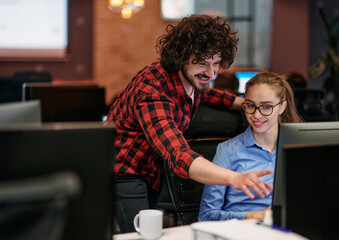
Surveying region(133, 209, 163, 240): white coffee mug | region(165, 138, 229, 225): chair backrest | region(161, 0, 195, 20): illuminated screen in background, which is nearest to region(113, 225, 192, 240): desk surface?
region(133, 209, 163, 240): white coffee mug

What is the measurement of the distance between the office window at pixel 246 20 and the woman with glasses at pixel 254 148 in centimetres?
539

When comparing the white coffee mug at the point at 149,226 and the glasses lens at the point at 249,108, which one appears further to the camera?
the glasses lens at the point at 249,108

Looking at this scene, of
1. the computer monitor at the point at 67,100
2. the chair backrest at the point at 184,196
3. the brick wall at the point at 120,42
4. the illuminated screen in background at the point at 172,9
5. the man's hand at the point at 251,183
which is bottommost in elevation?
the chair backrest at the point at 184,196

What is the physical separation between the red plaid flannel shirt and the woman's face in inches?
9.4

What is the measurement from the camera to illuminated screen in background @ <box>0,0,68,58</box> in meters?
6.57

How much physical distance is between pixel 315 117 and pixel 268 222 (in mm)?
1939

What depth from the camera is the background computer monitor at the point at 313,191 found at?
108 cm

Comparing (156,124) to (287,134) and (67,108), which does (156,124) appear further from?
(67,108)

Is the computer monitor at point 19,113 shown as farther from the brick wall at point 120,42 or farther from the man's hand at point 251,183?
the brick wall at point 120,42

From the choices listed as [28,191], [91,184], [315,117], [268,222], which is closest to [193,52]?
[268,222]

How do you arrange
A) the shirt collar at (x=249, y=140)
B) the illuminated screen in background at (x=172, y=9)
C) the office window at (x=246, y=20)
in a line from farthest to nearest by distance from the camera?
1. the office window at (x=246, y=20)
2. the illuminated screen in background at (x=172, y=9)
3. the shirt collar at (x=249, y=140)

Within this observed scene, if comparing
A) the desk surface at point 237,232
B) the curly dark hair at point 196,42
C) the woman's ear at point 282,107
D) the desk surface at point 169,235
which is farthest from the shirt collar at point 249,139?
the desk surface at point 237,232

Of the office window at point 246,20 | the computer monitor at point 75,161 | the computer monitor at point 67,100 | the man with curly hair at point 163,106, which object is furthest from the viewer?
the office window at point 246,20

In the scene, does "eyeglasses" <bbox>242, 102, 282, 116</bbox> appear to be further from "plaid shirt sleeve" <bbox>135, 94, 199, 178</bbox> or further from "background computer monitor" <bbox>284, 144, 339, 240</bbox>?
"background computer monitor" <bbox>284, 144, 339, 240</bbox>
